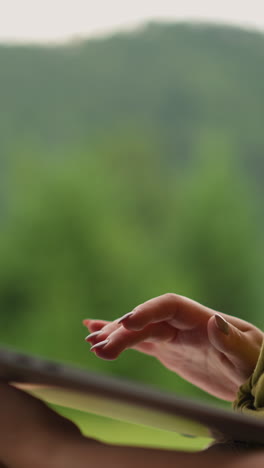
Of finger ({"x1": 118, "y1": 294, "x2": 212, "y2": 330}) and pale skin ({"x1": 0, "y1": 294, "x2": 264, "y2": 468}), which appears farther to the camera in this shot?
finger ({"x1": 118, "y1": 294, "x2": 212, "y2": 330})

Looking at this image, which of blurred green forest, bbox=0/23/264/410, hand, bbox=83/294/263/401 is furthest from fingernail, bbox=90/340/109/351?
blurred green forest, bbox=0/23/264/410

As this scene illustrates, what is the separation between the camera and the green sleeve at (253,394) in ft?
1.36

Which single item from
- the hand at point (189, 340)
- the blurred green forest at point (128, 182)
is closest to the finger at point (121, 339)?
the hand at point (189, 340)

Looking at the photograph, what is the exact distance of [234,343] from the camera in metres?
0.45

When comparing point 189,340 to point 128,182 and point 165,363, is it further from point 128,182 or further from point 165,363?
point 128,182

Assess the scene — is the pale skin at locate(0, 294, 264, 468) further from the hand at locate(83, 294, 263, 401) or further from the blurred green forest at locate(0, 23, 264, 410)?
the blurred green forest at locate(0, 23, 264, 410)

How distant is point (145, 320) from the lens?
427 mm

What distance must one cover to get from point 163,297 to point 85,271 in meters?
5.08

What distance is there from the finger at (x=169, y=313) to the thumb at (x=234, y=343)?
20mm

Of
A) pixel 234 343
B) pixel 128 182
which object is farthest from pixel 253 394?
pixel 128 182

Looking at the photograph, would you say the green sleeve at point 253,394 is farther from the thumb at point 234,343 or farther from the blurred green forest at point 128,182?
the blurred green forest at point 128,182

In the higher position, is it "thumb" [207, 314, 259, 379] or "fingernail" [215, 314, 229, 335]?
"fingernail" [215, 314, 229, 335]

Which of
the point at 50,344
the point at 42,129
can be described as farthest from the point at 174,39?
the point at 50,344

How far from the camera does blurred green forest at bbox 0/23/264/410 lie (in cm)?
555
